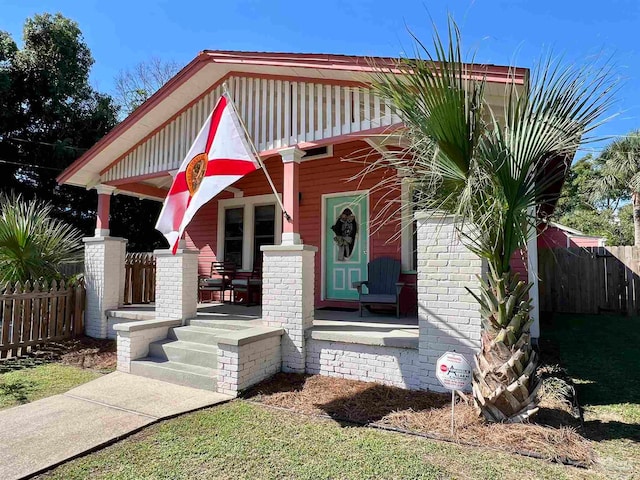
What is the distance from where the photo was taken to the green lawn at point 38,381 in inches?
173

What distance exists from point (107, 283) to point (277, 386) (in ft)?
14.2

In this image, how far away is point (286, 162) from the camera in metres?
5.45

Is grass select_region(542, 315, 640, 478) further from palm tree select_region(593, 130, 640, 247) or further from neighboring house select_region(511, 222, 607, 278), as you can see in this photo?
palm tree select_region(593, 130, 640, 247)

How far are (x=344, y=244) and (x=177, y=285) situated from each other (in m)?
3.09

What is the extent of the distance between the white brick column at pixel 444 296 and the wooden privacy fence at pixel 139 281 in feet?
20.3

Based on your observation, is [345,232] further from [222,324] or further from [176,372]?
[176,372]

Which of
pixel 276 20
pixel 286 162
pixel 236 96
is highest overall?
pixel 276 20

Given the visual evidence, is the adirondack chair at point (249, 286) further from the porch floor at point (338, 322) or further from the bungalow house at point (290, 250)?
the bungalow house at point (290, 250)

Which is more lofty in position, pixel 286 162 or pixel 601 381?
pixel 286 162

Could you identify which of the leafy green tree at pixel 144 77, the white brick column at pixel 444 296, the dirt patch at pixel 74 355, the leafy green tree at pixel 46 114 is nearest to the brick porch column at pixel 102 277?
the dirt patch at pixel 74 355

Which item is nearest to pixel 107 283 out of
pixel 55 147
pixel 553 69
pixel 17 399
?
pixel 17 399

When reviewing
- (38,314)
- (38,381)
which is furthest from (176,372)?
(38,314)

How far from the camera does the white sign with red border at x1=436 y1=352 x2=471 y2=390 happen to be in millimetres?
3230

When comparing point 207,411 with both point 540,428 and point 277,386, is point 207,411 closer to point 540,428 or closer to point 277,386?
point 277,386
